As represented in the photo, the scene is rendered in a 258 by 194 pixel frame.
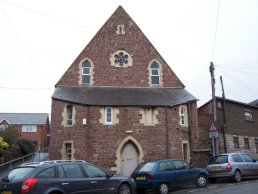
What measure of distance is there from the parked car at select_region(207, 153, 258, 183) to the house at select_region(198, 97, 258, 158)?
34.6 ft

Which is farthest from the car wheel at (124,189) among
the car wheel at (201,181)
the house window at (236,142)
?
the house window at (236,142)

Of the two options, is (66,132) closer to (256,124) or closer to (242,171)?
(242,171)

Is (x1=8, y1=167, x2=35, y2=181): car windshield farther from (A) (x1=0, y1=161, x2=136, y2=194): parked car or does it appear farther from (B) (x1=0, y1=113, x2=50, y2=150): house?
(B) (x1=0, y1=113, x2=50, y2=150): house

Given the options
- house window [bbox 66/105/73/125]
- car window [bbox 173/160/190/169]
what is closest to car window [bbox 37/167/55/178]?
car window [bbox 173/160/190/169]

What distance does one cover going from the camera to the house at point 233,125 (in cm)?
3172

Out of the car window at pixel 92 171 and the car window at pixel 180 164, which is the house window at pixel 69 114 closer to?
the car window at pixel 180 164

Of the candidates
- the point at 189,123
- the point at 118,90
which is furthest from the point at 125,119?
the point at 189,123

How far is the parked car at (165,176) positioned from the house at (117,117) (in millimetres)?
7596

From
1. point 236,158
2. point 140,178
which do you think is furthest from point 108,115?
point 140,178

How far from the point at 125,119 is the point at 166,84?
6.07 meters

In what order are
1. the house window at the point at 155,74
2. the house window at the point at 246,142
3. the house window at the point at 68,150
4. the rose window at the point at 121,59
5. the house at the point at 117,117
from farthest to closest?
the house window at the point at 246,142
the rose window at the point at 121,59
the house window at the point at 155,74
the house window at the point at 68,150
the house at the point at 117,117

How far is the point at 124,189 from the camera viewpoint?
42.8 ft

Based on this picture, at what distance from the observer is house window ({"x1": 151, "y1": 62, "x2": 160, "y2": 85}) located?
29.3 m

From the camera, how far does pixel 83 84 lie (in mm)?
28172
